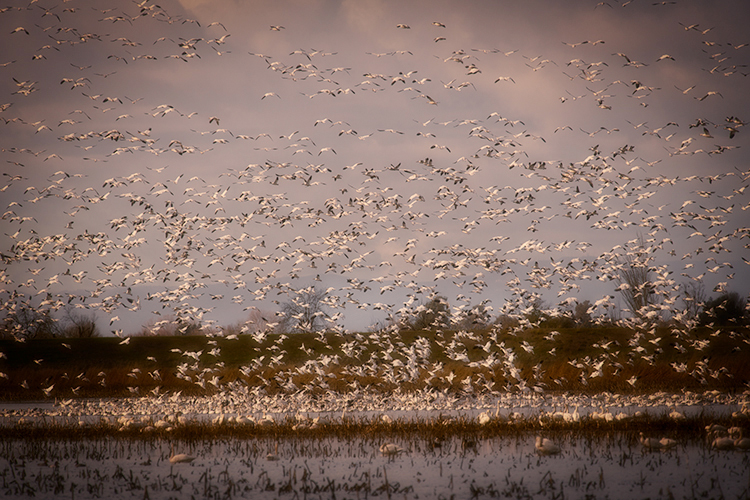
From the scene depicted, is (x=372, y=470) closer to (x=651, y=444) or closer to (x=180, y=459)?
(x=180, y=459)

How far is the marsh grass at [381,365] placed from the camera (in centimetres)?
2972

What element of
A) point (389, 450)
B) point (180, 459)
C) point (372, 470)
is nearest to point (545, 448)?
point (389, 450)

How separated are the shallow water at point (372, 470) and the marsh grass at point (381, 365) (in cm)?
1035

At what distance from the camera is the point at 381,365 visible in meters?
36.6

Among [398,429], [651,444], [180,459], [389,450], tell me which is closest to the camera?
[180,459]

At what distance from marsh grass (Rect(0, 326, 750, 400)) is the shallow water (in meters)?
10.4

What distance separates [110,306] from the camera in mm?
31172

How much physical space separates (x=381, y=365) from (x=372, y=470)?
25.2 m

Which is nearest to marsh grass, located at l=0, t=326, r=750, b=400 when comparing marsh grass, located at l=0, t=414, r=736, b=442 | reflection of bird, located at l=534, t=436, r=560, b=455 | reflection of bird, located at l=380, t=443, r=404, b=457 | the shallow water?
marsh grass, located at l=0, t=414, r=736, b=442

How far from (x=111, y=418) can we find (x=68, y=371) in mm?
21734

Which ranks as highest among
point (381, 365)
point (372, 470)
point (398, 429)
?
point (381, 365)

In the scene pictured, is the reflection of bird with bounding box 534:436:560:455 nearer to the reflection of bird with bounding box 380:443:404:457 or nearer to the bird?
the reflection of bird with bounding box 380:443:404:457

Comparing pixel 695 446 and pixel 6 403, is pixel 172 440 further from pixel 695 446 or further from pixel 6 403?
pixel 6 403

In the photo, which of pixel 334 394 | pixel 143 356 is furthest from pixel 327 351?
pixel 334 394
